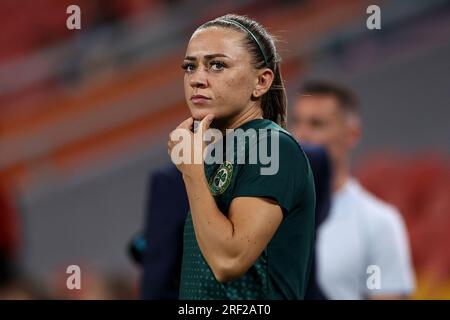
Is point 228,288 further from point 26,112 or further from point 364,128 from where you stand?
point 26,112

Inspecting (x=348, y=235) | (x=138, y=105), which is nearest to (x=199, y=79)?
(x=348, y=235)

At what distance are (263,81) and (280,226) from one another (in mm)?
242

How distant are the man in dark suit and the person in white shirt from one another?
84 cm

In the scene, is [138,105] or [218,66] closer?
[218,66]

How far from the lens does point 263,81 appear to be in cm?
167

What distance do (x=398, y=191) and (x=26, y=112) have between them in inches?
108

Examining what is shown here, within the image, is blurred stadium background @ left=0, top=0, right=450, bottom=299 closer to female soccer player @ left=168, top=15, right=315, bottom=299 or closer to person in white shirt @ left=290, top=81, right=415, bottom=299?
person in white shirt @ left=290, top=81, right=415, bottom=299

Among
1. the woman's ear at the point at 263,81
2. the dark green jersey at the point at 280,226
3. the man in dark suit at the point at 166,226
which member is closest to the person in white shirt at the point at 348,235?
the man in dark suit at the point at 166,226

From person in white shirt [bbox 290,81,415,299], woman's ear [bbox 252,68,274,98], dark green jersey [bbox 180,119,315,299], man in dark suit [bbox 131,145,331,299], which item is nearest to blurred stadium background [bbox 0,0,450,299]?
person in white shirt [bbox 290,81,415,299]

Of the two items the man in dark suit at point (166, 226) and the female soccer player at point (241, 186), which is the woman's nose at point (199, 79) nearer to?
the female soccer player at point (241, 186)

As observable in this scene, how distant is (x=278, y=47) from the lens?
170 centimetres

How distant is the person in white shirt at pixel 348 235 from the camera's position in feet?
12.0

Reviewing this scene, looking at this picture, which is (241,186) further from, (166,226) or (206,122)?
(166,226)
